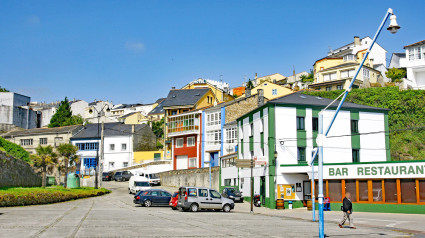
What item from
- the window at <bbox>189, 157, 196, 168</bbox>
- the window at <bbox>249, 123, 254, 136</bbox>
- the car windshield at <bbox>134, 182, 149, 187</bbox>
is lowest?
the car windshield at <bbox>134, 182, 149, 187</bbox>

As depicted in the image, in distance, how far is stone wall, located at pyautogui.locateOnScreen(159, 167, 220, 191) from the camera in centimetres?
5056

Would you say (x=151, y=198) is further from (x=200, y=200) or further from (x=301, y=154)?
(x=301, y=154)

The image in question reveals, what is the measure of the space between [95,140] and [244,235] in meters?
66.8

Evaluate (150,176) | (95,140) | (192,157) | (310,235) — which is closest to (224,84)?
(95,140)

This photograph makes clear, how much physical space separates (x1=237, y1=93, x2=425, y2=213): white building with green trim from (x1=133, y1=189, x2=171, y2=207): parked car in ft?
29.0

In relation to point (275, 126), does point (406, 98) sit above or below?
above

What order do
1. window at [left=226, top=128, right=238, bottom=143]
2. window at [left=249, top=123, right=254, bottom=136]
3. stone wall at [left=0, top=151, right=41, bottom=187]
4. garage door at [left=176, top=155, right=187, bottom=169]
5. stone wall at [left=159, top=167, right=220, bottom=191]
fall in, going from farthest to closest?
1. garage door at [left=176, top=155, right=187, bottom=169]
2. window at [left=226, top=128, right=238, bottom=143]
3. stone wall at [left=159, top=167, right=220, bottom=191]
4. window at [left=249, top=123, right=254, bottom=136]
5. stone wall at [left=0, top=151, right=41, bottom=187]

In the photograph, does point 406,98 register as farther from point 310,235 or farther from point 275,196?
point 310,235

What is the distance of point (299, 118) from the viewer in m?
38.9

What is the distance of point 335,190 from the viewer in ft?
112

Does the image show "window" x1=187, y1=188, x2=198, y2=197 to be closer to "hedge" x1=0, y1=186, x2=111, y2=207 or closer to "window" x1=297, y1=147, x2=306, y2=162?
"hedge" x1=0, y1=186, x2=111, y2=207

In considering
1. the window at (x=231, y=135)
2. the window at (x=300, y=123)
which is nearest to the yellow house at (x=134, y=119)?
the window at (x=231, y=135)

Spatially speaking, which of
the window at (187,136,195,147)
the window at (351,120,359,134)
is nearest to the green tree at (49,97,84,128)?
the window at (187,136,195,147)

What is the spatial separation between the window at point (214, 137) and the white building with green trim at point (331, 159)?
16126 mm
